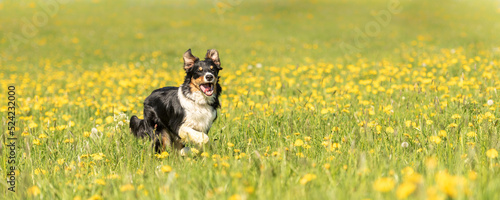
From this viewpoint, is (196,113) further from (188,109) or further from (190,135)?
(190,135)

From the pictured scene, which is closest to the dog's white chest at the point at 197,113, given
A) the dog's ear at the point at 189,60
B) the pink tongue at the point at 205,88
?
the pink tongue at the point at 205,88

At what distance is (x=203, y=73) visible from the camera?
13.9 feet

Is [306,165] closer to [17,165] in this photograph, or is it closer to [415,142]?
[415,142]

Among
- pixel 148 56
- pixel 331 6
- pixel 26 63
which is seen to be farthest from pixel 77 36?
pixel 331 6

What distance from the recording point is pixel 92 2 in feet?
106

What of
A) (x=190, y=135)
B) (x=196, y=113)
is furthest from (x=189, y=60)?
(x=190, y=135)

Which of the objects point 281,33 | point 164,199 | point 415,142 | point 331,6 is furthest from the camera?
point 331,6

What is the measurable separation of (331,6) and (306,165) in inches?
1100

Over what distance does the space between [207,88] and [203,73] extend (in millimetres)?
182

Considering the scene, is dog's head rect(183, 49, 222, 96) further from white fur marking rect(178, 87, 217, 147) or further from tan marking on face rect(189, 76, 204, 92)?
white fur marking rect(178, 87, 217, 147)

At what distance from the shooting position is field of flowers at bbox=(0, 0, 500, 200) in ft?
8.14

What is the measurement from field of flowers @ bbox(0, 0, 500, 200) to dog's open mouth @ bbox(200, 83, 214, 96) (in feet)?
1.48

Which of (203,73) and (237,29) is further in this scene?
(237,29)

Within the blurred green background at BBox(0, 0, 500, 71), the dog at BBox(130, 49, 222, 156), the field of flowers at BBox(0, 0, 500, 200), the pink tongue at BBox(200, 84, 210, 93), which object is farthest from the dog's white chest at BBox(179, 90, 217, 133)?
the blurred green background at BBox(0, 0, 500, 71)
